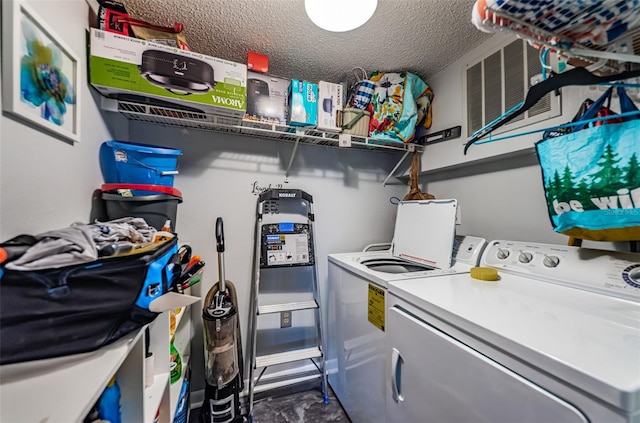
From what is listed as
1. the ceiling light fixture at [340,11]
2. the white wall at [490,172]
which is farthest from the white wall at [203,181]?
the ceiling light fixture at [340,11]

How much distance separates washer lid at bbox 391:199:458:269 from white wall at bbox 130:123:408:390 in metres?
0.41

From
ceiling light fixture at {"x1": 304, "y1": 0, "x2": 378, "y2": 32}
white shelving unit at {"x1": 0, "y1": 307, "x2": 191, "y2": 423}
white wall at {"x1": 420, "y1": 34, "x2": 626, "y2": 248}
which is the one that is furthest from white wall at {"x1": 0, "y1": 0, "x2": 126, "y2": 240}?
white wall at {"x1": 420, "y1": 34, "x2": 626, "y2": 248}

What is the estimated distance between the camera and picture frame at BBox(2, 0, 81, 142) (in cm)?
61

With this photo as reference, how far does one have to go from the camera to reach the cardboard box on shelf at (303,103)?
1506 mm

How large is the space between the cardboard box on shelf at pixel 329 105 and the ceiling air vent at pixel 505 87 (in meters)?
0.88

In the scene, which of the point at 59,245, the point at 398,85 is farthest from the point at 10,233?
the point at 398,85

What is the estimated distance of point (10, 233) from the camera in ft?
2.07

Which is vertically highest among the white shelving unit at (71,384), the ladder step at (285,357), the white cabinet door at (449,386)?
the white shelving unit at (71,384)

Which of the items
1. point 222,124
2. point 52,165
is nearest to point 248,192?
point 222,124

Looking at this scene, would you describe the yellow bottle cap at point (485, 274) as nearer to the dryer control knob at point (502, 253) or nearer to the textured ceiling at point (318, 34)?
the dryer control knob at point (502, 253)

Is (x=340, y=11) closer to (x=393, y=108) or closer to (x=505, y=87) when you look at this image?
(x=393, y=108)

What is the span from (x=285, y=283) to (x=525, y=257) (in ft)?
Result: 4.91

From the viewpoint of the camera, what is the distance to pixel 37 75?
701 mm

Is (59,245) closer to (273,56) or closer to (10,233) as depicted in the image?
(10,233)
